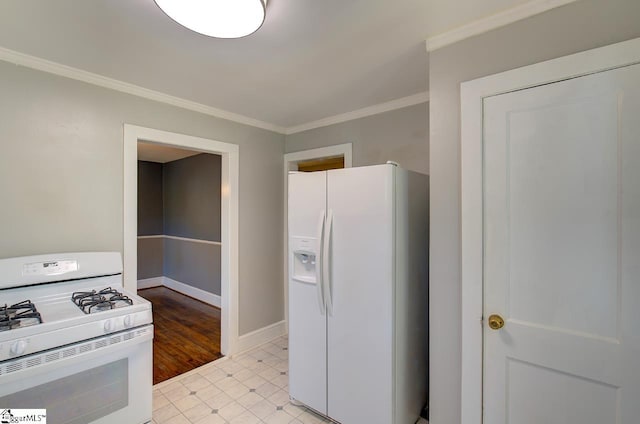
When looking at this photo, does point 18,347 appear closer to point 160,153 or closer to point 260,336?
point 260,336

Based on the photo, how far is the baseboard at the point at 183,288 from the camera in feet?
14.6

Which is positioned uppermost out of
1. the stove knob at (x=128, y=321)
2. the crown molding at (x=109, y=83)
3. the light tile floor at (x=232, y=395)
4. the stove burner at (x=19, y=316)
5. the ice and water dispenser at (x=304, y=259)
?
the crown molding at (x=109, y=83)

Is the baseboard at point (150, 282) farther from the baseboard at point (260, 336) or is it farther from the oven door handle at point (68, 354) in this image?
the oven door handle at point (68, 354)

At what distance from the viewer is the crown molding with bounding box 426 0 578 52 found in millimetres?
1274

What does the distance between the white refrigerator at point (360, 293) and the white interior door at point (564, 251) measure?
476mm

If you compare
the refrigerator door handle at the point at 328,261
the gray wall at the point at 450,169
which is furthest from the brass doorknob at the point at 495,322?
the refrigerator door handle at the point at 328,261

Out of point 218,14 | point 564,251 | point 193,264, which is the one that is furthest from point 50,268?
point 193,264

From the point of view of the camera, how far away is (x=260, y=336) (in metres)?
3.09

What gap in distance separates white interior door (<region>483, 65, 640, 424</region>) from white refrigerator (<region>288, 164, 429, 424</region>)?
48 cm

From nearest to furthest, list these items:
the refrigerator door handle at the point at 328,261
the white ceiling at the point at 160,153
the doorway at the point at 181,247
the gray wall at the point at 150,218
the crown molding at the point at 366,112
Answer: the refrigerator door handle at the point at 328,261 < the crown molding at the point at 366,112 < the doorway at the point at 181,247 < the white ceiling at the point at 160,153 < the gray wall at the point at 150,218

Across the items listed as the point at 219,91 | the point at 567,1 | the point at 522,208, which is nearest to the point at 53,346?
the point at 219,91

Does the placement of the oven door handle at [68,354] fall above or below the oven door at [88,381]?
above

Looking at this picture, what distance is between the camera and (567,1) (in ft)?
4.03

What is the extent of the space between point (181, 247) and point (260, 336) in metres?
2.92
